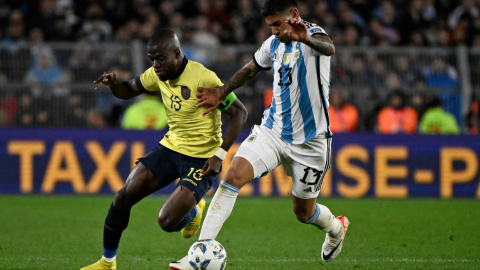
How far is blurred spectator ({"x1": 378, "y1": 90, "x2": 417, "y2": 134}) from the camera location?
14.3m

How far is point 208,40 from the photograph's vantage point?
15.9 metres

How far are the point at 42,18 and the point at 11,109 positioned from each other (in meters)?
2.59

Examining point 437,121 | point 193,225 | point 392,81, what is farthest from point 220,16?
point 193,225

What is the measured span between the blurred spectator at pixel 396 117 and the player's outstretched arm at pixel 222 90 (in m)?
8.09

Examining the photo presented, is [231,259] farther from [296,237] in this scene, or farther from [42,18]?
[42,18]

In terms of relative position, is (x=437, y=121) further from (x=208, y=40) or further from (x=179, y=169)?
(x=179, y=169)

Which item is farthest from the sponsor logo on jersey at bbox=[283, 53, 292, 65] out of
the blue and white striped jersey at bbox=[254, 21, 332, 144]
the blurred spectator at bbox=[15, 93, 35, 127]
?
the blurred spectator at bbox=[15, 93, 35, 127]

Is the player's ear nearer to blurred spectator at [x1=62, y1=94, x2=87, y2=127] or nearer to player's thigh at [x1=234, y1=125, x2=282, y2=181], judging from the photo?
player's thigh at [x1=234, y1=125, x2=282, y2=181]

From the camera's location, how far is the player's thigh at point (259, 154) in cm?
627

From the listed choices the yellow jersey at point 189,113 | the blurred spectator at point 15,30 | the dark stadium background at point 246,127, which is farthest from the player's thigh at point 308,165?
the blurred spectator at point 15,30

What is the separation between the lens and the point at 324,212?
6852mm

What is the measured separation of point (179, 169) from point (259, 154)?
3.01ft

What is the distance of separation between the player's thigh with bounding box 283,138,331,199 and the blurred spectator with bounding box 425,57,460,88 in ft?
28.2

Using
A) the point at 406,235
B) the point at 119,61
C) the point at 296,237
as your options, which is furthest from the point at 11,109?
the point at 406,235
